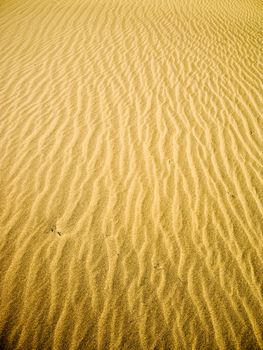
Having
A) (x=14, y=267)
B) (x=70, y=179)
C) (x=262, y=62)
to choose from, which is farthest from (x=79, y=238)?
(x=262, y=62)

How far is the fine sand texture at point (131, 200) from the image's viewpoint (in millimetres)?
2229

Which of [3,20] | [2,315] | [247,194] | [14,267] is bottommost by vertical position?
[2,315]

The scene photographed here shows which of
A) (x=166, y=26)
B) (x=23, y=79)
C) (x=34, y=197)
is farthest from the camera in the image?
(x=166, y=26)

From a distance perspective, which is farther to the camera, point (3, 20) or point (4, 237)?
point (3, 20)

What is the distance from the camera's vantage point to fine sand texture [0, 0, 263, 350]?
7.31 feet

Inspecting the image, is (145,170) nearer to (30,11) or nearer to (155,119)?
(155,119)

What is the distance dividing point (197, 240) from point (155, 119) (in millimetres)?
2343

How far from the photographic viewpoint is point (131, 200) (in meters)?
3.12

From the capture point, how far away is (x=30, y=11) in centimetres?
885

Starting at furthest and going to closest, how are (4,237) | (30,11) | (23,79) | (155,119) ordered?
(30,11) < (23,79) < (155,119) < (4,237)

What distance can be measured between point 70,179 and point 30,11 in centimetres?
867

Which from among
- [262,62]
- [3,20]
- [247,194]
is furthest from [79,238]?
[3,20]

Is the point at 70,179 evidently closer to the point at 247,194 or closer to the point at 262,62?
the point at 247,194

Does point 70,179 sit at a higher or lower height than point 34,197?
higher
